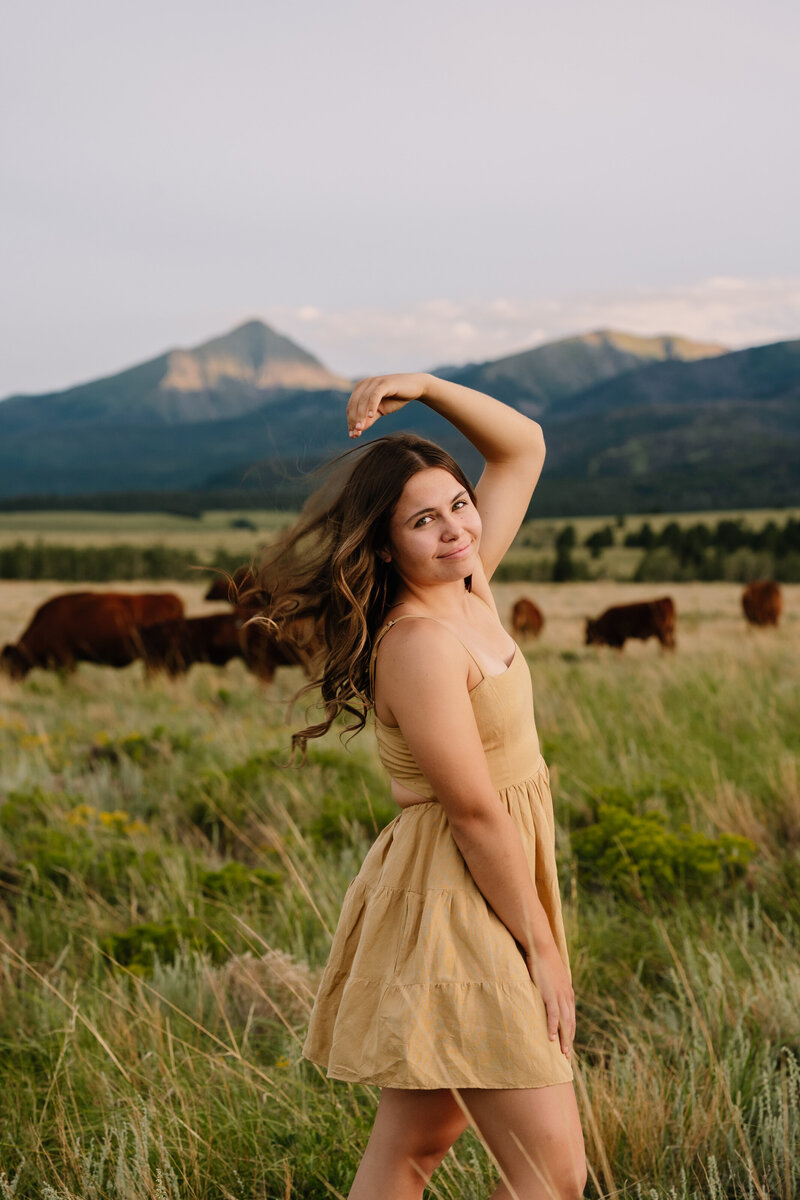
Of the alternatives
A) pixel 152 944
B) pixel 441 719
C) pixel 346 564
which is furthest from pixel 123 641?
pixel 441 719

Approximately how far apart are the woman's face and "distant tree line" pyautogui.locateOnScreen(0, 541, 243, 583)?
43.4 meters

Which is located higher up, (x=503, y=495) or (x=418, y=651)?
(x=503, y=495)

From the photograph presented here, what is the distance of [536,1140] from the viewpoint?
157cm

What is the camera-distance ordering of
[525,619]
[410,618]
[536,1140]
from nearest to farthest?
[536,1140] < [410,618] < [525,619]

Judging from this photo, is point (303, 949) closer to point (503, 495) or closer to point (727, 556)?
point (503, 495)

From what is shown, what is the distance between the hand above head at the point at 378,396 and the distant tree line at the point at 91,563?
4332 cm

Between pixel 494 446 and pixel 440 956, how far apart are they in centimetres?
110

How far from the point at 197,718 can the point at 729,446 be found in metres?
195

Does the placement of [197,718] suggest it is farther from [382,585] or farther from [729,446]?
[729,446]

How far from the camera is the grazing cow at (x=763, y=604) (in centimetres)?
1638

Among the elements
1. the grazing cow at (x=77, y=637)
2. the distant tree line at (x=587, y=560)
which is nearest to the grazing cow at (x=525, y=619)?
the grazing cow at (x=77, y=637)

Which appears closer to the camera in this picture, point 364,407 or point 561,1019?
point 561,1019

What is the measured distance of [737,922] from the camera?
352cm

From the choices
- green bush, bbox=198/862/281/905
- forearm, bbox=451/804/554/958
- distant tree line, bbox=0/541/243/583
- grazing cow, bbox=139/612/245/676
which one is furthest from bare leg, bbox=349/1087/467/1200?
distant tree line, bbox=0/541/243/583
